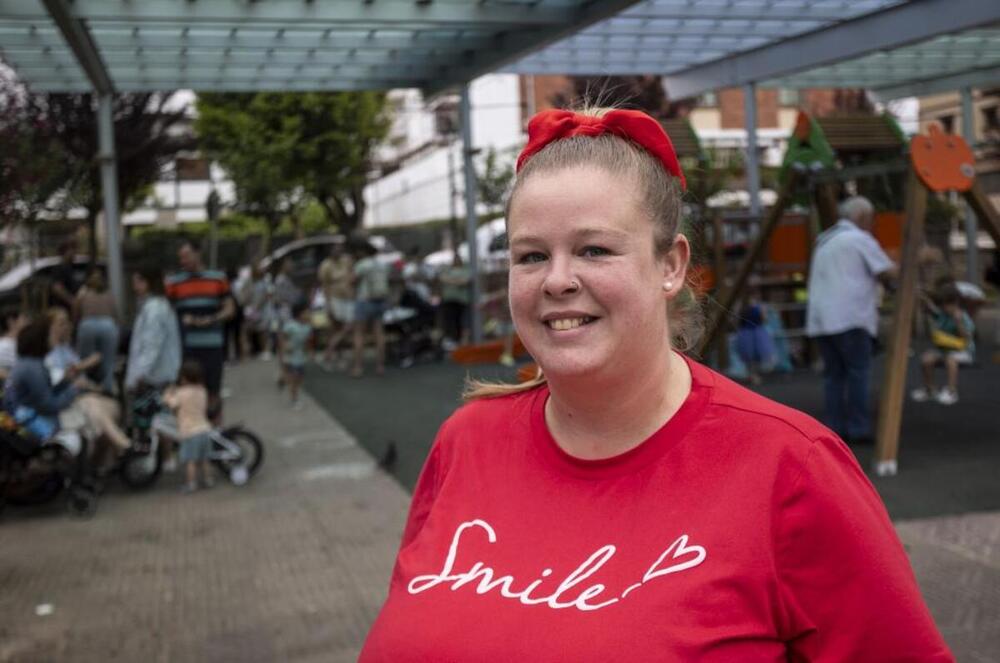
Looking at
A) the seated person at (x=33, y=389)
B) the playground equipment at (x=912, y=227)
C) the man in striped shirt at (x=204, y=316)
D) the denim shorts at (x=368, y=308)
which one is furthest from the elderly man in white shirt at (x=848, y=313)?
the denim shorts at (x=368, y=308)

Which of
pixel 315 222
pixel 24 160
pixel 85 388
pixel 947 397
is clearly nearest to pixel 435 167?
pixel 315 222

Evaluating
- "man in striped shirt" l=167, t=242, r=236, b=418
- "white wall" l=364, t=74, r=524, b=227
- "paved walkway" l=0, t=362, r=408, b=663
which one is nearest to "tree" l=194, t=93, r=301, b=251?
"white wall" l=364, t=74, r=524, b=227

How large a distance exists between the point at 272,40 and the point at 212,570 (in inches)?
229

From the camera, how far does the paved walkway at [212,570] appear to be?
222 inches

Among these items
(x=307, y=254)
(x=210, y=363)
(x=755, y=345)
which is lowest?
(x=755, y=345)

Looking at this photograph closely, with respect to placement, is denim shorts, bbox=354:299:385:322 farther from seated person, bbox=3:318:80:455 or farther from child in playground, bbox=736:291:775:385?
seated person, bbox=3:318:80:455

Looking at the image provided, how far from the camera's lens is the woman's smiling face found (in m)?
1.97

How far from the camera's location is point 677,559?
74.1 inches

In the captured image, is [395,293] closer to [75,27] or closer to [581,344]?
[75,27]

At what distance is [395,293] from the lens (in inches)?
733

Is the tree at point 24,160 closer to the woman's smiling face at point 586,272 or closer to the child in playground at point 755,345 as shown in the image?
the child in playground at point 755,345

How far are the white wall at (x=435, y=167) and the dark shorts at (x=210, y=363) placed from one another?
22030 millimetres

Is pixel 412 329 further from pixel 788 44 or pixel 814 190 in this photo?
pixel 814 190

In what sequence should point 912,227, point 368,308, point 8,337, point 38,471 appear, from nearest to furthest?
point 912,227, point 38,471, point 8,337, point 368,308
